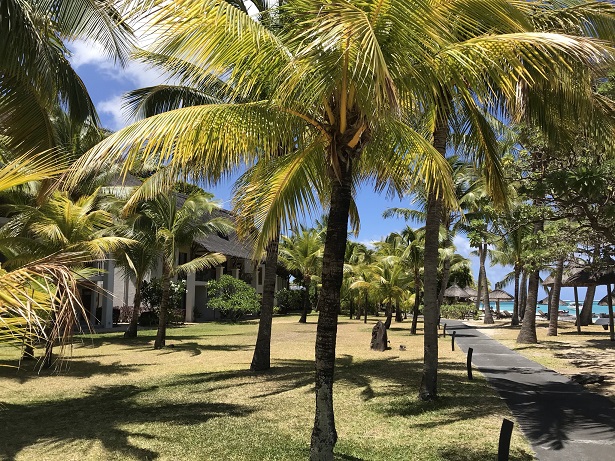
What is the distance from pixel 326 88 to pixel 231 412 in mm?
6030

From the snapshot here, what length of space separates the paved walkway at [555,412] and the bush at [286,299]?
29.5 meters

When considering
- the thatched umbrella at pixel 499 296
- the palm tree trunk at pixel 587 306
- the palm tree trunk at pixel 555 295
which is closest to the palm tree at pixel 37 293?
the palm tree trunk at pixel 555 295

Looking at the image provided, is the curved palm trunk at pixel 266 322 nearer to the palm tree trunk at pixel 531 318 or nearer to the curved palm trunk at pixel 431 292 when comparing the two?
the curved palm trunk at pixel 431 292

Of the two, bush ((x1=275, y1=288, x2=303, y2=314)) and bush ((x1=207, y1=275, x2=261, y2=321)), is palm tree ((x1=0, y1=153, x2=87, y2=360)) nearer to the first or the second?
bush ((x1=207, y1=275, x2=261, y2=321))

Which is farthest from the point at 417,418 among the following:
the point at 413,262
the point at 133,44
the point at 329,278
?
the point at 413,262

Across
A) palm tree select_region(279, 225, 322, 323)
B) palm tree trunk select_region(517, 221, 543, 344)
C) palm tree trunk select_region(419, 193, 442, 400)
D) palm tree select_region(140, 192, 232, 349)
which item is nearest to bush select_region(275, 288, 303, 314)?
palm tree select_region(279, 225, 322, 323)

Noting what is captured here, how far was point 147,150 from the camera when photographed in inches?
213

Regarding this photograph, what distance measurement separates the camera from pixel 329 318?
5812 millimetres

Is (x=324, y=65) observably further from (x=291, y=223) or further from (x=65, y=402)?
(x=65, y=402)

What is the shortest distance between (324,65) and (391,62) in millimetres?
684

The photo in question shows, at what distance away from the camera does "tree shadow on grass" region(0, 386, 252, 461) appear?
7.06 m

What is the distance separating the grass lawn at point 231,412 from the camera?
6.77m

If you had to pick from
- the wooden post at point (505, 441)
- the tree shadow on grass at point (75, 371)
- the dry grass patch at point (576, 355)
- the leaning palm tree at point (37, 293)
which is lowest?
the tree shadow on grass at point (75, 371)

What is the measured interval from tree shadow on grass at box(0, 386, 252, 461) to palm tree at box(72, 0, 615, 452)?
3.44m
